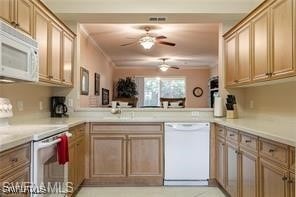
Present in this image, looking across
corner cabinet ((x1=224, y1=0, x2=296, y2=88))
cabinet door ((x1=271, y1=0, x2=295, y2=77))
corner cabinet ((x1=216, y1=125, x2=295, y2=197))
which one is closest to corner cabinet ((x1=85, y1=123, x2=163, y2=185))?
corner cabinet ((x1=216, y1=125, x2=295, y2=197))

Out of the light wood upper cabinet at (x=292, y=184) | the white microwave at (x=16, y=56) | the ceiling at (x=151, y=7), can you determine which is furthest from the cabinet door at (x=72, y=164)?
the light wood upper cabinet at (x=292, y=184)

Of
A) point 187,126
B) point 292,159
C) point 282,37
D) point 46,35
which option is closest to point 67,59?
point 46,35

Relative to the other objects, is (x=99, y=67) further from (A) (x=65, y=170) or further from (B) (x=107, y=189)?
(A) (x=65, y=170)

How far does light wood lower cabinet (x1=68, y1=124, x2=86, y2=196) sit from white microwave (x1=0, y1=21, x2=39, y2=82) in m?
1.06

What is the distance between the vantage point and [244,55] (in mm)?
4020

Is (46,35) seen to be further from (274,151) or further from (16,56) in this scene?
(274,151)

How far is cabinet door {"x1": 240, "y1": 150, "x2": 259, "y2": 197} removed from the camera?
272 cm

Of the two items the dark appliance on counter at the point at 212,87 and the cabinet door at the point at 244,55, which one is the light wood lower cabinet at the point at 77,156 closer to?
the cabinet door at the point at 244,55

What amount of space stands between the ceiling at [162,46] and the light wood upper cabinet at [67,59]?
139 centimetres

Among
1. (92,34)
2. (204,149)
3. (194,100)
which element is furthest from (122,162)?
(194,100)

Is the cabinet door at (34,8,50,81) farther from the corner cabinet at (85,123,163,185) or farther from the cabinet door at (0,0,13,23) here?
the corner cabinet at (85,123,163,185)

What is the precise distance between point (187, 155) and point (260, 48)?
1.77 metres

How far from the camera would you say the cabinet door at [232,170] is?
337cm

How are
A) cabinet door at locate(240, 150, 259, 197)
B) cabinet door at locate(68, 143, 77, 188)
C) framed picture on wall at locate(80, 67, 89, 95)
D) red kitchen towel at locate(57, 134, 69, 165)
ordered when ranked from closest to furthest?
cabinet door at locate(240, 150, 259, 197) < red kitchen towel at locate(57, 134, 69, 165) < cabinet door at locate(68, 143, 77, 188) < framed picture on wall at locate(80, 67, 89, 95)
